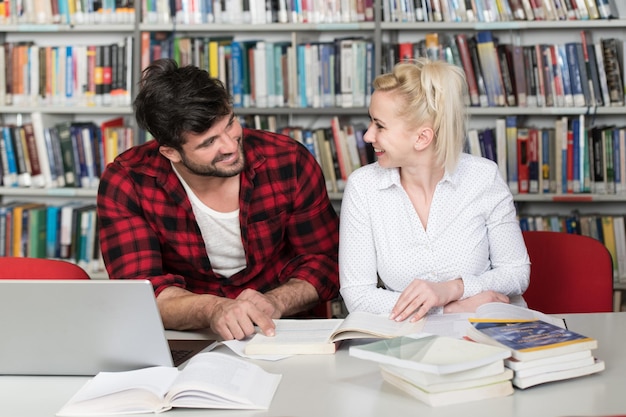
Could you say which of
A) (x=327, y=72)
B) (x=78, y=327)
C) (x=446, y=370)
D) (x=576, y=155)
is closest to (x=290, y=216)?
(x=78, y=327)

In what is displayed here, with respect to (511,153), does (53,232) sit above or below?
below

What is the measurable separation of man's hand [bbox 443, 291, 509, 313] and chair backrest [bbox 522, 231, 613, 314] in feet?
1.13

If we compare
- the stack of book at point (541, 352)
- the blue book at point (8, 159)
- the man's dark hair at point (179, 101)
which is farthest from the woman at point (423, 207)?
the blue book at point (8, 159)

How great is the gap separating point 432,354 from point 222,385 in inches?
13.6

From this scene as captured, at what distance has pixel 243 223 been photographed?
2229mm

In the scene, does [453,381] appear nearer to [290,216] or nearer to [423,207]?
[423,207]

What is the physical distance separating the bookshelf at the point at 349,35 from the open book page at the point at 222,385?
209 cm

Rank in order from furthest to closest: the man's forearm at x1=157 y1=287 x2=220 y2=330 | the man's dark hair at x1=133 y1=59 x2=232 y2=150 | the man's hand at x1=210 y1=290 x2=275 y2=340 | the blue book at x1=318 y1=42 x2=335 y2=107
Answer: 1. the blue book at x1=318 y1=42 x2=335 y2=107
2. the man's dark hair at x1=133 y1=59 x2=232 y2=150
3. the man's forearm at x1=157 y1=287 x2=220 y2=330
4. the man's hand at x1=210 y1=290 x2=275 y2=340

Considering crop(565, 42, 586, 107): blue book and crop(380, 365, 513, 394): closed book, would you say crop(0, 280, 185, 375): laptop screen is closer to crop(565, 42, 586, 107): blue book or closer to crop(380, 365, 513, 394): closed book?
crop(380, 365, 513, 394): closed book

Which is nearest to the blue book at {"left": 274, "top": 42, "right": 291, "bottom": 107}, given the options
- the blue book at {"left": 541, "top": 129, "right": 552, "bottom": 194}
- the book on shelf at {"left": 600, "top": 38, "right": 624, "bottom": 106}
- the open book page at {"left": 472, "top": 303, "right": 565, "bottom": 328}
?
the blue book at {"left": 541, "top": 129, "right": 552, "bottom": 194}

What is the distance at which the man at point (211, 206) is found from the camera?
2102mm

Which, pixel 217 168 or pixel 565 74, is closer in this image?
pixel 217 168

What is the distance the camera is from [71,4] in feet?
12.2

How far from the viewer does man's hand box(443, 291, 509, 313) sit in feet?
6.38
